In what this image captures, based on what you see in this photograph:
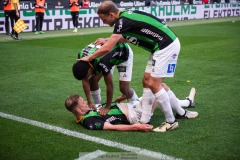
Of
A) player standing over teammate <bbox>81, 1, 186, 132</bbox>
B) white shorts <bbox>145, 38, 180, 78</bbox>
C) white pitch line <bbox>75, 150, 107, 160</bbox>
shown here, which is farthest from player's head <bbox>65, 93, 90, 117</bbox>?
white shorts <bbox>145, 38, 180, 78</bbox>

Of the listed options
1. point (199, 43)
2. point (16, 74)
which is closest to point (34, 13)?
point (199, 43)

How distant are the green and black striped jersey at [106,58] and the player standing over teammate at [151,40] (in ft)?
0.65

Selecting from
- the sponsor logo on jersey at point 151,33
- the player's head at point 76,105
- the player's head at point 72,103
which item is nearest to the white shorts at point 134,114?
the player's head at point 76,105

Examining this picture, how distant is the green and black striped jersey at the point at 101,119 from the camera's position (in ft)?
14.6

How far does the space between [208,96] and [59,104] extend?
2615 mm

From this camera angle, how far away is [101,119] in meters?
4.52

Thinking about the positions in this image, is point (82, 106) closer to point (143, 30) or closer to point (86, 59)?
point (86, 59)

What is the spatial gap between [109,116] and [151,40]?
3.78 ft

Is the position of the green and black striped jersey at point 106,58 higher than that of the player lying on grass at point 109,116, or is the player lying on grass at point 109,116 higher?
the green and black striped jersey at point 106,58

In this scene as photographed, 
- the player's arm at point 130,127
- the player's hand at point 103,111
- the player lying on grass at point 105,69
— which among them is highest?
the player lying on grass at point 105,69

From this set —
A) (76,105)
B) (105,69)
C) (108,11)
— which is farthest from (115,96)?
(108,11)

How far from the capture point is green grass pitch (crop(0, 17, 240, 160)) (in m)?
3.89

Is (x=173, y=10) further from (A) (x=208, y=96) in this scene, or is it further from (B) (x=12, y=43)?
(A) (x=208, y=96)

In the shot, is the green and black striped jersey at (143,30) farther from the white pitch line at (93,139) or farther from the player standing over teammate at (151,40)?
the white pitch line at (93,139)
